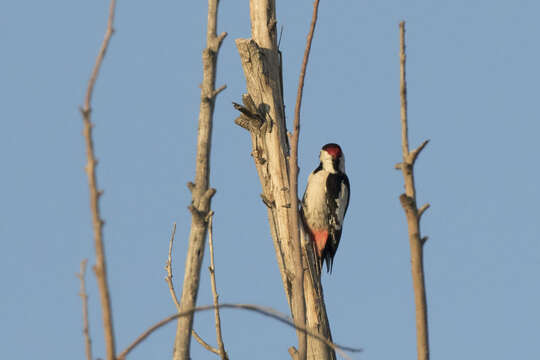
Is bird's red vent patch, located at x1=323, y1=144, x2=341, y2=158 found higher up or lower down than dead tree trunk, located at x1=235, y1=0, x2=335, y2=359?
higher up

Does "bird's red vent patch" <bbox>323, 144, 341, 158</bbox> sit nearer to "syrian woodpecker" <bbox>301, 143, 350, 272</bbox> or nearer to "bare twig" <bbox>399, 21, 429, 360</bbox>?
"syrian woodpecker" <bbox>301, 143, 350, 272</bbox>

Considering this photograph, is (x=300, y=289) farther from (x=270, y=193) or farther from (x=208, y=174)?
(x=270, y=193)

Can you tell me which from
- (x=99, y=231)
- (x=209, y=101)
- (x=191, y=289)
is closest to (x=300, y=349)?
(x=191, y=289)

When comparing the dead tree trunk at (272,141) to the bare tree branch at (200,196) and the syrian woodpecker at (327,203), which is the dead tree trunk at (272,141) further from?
the bare tree branch at (200,196)

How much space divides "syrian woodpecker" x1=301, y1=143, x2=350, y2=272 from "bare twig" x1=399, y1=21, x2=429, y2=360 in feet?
15.6

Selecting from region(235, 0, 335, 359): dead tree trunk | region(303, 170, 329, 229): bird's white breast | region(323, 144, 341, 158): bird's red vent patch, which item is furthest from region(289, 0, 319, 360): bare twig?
region(323, 144, 341, 158): bird's red vent patch

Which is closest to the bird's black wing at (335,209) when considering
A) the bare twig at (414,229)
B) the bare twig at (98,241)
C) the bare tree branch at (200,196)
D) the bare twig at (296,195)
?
the bare twig at (296,195)

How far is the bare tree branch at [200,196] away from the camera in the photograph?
7.15ft

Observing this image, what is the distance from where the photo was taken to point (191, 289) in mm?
2256

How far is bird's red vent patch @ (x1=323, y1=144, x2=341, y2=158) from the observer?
22.7 feet

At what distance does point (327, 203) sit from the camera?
6.82 meters

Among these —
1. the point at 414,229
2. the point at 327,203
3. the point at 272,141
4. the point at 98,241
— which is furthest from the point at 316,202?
the point at 98,241

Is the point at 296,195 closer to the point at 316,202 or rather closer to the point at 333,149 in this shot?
the point at 316,202

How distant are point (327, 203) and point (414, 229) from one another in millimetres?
5029
